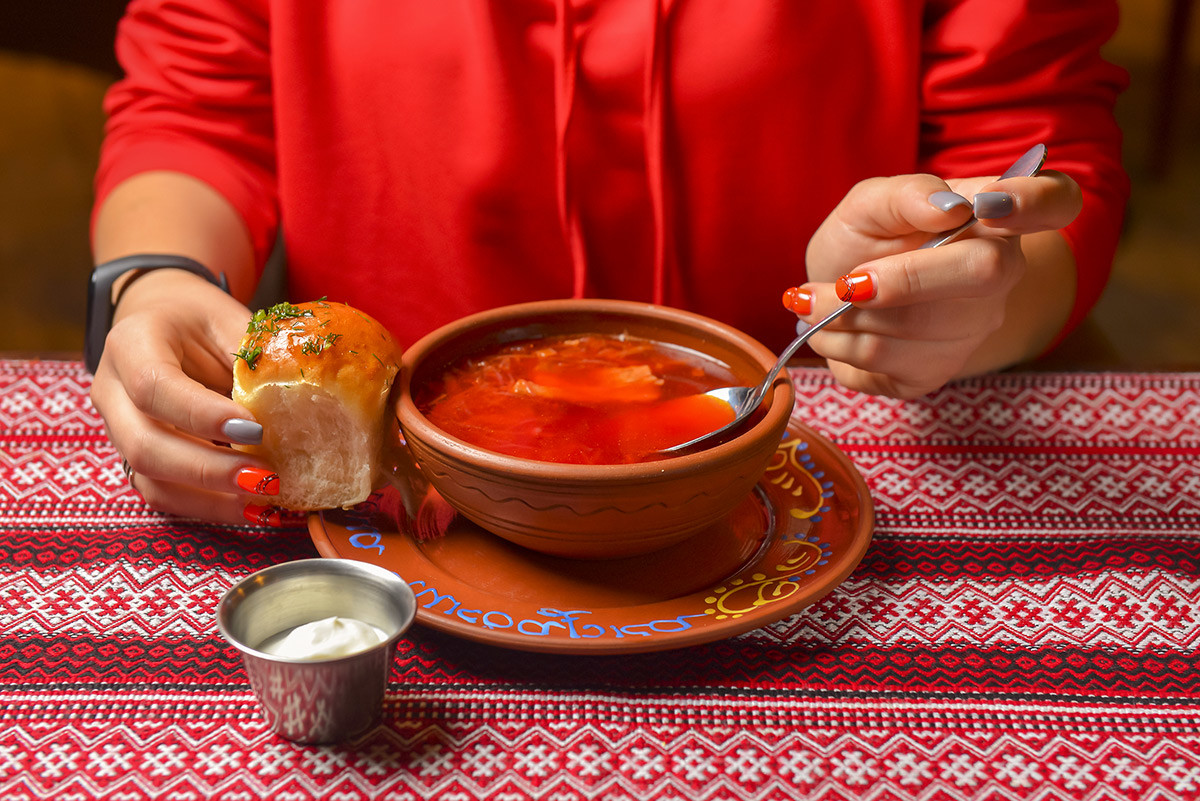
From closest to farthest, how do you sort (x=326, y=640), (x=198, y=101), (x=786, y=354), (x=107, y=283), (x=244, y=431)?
(x=326, y=640) < (x=244, y=431) < (x=786, y=354) < (x=107, y=283) < (x=198, y=101)

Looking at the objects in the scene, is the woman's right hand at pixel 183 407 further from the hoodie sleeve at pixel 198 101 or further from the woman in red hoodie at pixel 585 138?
the hoodie sleeve at pixel 198 101

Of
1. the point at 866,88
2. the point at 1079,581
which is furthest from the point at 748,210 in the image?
the point at 1079,581

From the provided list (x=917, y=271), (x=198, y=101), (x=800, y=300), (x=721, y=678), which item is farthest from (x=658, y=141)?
(x=721, y=678)

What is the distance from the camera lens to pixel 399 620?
3.36 feet

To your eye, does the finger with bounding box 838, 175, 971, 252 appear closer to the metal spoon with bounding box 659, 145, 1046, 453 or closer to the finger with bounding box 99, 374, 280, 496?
the metal spoon with bounding box 659, 145, 1046, 453

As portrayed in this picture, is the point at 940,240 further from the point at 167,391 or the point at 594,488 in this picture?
the point at 167,391

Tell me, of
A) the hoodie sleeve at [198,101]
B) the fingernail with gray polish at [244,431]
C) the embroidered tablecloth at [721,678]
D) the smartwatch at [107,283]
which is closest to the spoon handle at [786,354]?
the embroidered tablecloth at [721,678]

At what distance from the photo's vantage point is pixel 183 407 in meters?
1.21

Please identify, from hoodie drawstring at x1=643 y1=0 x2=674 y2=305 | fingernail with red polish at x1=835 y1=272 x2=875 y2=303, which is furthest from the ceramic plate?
hoodie drawstring at x1=643 y1=0 x2=674 y2=305

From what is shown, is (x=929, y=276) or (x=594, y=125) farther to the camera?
(x=594, y=125)

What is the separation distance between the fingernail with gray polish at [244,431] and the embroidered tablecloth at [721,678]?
186mm

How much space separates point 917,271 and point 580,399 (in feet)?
1.56

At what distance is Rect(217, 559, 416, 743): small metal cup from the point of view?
931 millimetres

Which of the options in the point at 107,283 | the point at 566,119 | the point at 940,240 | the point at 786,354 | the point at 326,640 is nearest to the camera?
the point at 326,640
